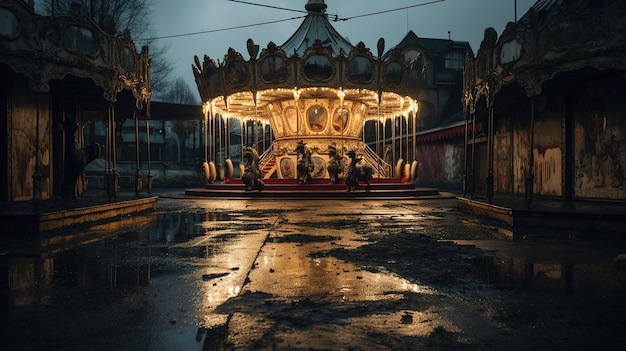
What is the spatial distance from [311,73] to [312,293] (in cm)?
1934

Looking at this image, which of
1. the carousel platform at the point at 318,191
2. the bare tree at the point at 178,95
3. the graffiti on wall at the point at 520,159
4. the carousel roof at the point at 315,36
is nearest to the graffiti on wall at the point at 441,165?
the carousel platform at the point at 318,191

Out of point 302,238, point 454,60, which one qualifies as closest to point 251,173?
point 302,238

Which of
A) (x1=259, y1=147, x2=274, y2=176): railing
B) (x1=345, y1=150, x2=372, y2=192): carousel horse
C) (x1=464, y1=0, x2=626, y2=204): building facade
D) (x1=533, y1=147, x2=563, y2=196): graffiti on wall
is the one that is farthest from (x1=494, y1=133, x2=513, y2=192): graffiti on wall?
(x1=259, y1=147, x2=274, y2=176): railing

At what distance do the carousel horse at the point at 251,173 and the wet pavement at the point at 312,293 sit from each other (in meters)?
12.2

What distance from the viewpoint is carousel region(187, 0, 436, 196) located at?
20984mm

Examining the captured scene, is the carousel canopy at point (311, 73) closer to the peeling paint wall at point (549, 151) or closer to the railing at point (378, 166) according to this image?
the railing at point (378, 166)

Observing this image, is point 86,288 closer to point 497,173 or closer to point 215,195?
point 215,195

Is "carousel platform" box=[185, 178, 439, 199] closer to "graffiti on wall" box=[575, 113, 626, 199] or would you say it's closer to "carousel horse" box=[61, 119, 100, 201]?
"graffiti on wall" box=[575, 113, 626, 199]

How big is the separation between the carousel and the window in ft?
67.5

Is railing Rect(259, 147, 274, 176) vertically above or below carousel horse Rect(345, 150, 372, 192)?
above

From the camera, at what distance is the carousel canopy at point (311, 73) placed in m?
22.3

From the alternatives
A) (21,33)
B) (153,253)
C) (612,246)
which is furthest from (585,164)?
(21,33)

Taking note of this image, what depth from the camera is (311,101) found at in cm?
2512

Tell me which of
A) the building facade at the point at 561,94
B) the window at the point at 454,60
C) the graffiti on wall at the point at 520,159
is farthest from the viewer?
the window at the point at 454,60
